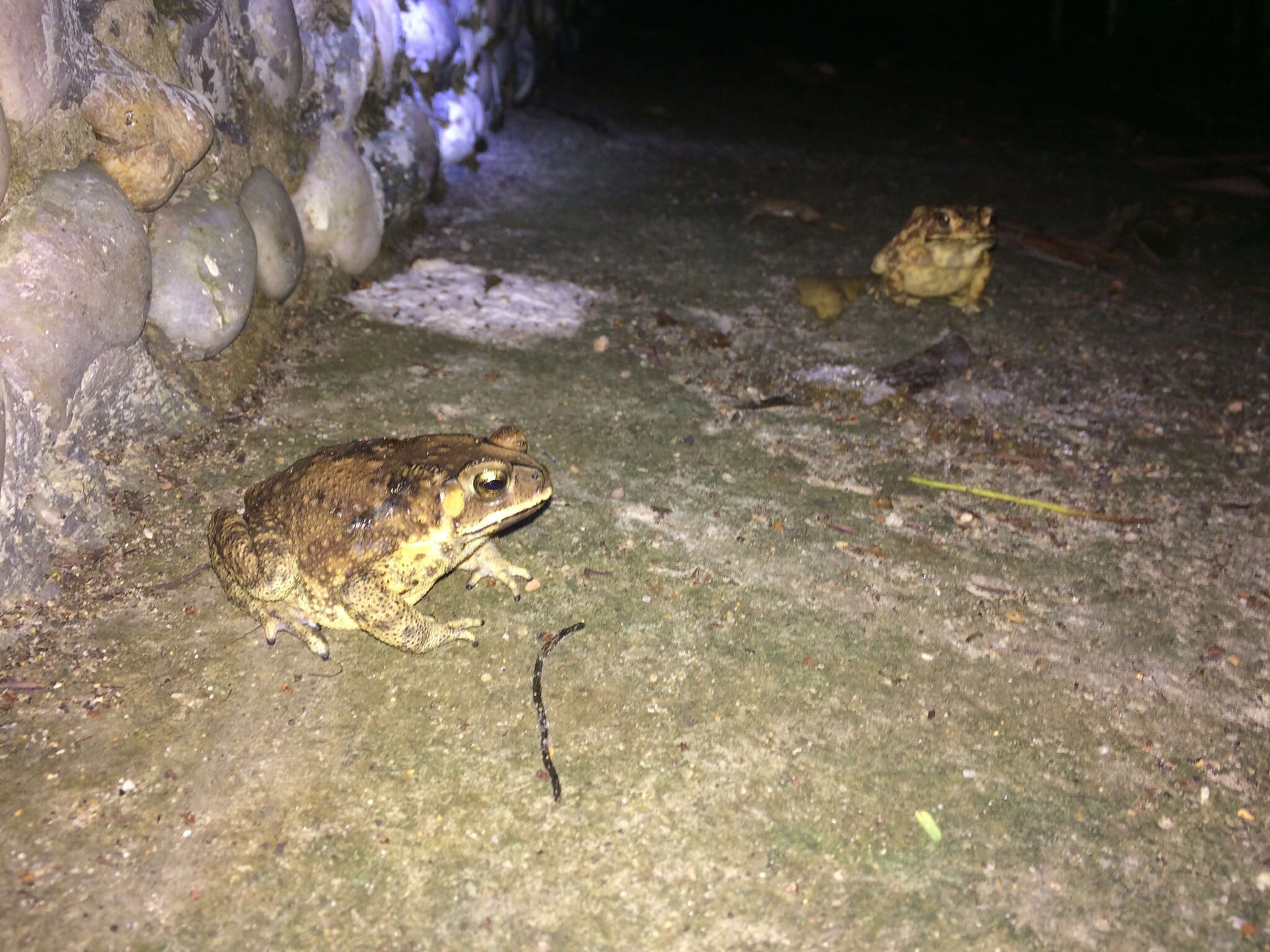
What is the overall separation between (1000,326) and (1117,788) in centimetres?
302

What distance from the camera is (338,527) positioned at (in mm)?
2510

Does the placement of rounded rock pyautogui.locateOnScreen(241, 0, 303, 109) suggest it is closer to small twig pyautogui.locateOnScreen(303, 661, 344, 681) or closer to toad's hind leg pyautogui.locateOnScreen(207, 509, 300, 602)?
toad's hind leg pyautogui.locateOnScreen(207, 509, 300, 602)

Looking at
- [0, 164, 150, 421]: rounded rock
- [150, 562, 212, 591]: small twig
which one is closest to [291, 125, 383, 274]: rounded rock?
[0, 164, 150, 421]: rounded rock

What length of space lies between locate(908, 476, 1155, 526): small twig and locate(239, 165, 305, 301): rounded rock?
277 centimetres

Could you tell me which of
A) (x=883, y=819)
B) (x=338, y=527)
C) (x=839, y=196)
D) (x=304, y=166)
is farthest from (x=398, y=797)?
(x=839, y=196)

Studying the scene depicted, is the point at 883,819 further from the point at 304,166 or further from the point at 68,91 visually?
the point at 304,166

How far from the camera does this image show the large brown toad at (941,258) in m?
4.70

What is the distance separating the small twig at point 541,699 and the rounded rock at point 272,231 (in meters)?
2.10

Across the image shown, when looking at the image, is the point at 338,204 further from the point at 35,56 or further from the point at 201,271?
the point at 35,56

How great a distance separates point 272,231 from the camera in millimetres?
3777

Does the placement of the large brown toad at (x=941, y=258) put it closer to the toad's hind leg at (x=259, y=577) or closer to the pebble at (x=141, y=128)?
the pebble at (x=141, y=128)

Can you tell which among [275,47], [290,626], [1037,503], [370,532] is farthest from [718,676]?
[275,47]

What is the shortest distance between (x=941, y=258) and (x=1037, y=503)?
6.00ft

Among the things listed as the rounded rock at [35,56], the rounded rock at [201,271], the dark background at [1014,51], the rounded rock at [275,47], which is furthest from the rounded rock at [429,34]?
the dark background at [1014,51]
